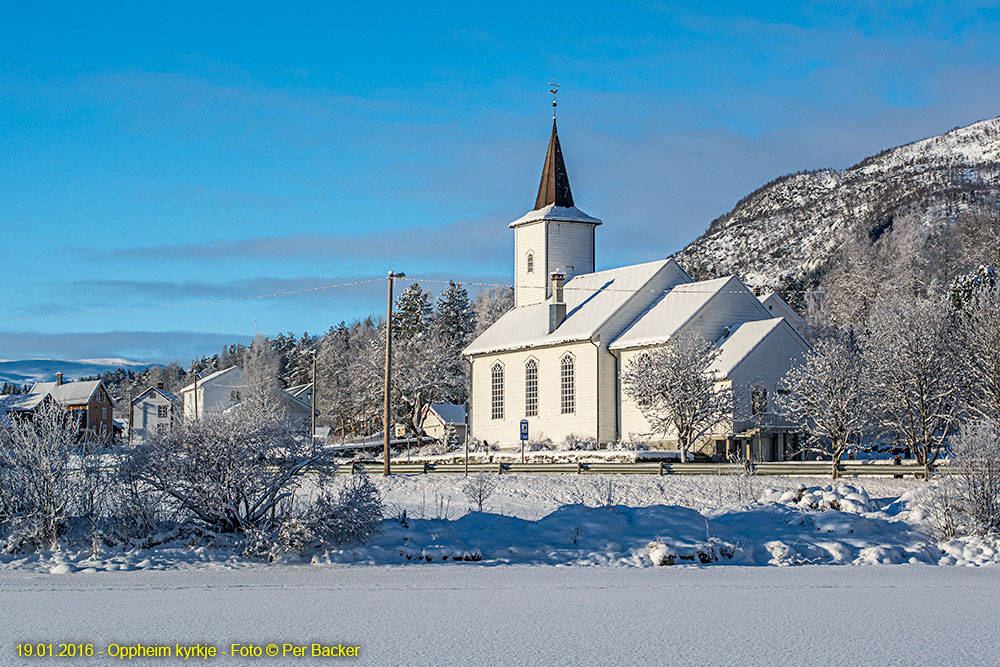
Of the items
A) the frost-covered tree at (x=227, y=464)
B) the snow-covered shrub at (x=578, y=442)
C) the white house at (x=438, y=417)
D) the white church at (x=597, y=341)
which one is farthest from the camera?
the white house at (x=438, y=417)

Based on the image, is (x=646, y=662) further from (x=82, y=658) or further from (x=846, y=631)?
(x=82, y=658)

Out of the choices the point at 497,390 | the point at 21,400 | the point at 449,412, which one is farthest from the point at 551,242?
the point at 21,400

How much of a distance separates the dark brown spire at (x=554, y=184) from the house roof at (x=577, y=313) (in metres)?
5.28

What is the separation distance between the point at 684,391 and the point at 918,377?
8.64 metres

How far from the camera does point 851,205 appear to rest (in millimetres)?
177125

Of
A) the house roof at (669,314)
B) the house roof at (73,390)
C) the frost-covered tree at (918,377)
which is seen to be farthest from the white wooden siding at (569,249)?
the house roof at (73,390)

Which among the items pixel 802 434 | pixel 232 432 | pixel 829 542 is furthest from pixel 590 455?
pixel 232 432

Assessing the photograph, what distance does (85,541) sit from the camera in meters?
18.5

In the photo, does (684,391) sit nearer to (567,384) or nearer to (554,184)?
(567,384)

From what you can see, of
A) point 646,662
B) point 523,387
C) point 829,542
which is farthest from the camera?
point 523,387

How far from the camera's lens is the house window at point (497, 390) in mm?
53312

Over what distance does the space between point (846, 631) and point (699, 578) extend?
4.73 m

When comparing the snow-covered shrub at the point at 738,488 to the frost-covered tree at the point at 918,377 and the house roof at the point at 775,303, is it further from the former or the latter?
the house roof at the point at 775,303

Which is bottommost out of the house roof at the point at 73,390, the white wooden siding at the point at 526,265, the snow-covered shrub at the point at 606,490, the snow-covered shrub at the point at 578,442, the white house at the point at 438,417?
the snow-covered shrub at the point at 606,490
